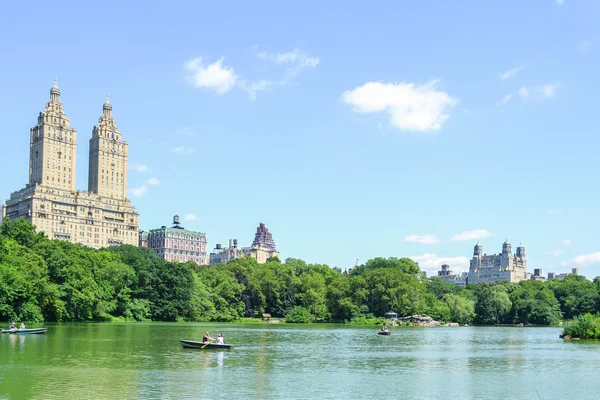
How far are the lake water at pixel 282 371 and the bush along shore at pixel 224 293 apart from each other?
24792mm

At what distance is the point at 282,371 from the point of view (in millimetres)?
33906

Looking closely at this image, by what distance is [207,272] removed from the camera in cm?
11981

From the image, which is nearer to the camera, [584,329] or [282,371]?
[282,371]

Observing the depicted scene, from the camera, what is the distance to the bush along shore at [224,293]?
7600 cm

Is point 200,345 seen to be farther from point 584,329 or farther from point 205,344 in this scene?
point 584,329

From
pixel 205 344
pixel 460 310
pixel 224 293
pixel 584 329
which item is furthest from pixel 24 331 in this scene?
pixel 460 310

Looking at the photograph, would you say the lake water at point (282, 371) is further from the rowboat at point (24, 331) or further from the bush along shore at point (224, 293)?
the bush along shore at point (224, 293)

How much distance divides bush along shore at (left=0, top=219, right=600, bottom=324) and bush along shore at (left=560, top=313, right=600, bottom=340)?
3.18ft

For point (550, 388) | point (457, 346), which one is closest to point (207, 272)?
point (457, 346)

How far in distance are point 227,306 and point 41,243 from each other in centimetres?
3828

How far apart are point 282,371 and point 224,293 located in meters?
82.5

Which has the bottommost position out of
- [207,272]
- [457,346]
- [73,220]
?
[457,346]

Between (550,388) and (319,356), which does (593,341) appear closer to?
(319,356)

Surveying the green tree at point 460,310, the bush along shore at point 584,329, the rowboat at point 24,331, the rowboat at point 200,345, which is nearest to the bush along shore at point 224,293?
the green tree at point 460,310
